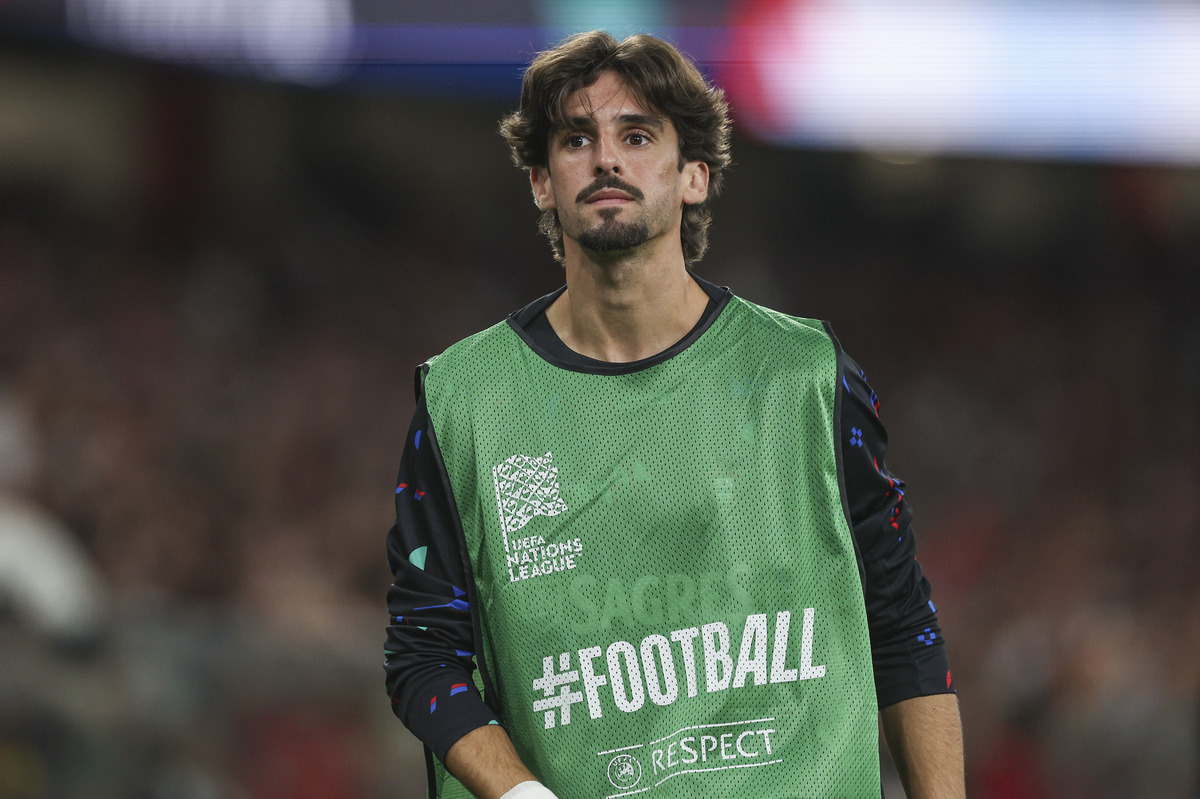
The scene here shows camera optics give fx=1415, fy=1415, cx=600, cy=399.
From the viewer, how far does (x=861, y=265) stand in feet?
37.1

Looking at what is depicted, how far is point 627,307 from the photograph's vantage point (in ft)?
8.84

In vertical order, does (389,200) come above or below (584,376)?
above

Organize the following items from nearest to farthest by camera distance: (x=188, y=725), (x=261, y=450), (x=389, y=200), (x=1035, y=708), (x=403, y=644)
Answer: (x=403, y=644) → (x=188, y=725) → (x=1035, y=708) → (x=261, y=450) → (x=389, y=200)

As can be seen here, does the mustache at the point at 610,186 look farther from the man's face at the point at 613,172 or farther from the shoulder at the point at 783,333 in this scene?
the shoulder at the point at 783,333

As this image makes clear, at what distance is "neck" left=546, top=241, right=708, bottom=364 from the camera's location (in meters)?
2.70

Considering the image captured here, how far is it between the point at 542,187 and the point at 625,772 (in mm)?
1184

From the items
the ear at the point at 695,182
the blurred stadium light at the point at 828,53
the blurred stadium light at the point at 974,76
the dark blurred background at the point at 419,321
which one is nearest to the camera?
the ear at the point at 695,182

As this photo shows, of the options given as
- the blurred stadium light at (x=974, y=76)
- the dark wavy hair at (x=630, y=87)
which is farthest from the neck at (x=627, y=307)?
the blurred stadium light at (x=974, y=76)

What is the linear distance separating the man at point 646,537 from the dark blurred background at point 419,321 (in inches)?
144

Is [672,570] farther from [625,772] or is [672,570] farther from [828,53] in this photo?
[828,53]

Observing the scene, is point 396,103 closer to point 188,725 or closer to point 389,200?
point 389,200

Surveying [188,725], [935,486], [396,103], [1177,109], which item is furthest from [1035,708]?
[396,103]

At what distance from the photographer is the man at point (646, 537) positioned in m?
2.52

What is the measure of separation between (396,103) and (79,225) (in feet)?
8.83
